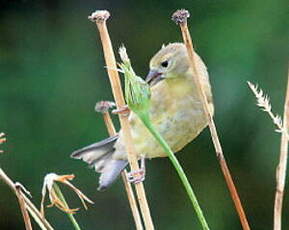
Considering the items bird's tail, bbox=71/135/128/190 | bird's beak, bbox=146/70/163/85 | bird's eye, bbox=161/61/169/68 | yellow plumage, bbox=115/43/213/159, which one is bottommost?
bird's tail, bbox=71/135/128/190

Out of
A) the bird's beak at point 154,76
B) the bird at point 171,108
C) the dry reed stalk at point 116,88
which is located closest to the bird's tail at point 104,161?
the bird at point 171,108

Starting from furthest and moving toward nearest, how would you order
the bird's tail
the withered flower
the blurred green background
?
the blurred green background → the bird's tail → the withered flower

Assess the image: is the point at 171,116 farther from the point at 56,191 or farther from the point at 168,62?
the point at 56,191

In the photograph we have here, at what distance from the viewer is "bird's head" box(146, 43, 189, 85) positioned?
4.64ft

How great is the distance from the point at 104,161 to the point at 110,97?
0.54m

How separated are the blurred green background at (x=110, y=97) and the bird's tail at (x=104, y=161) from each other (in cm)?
39

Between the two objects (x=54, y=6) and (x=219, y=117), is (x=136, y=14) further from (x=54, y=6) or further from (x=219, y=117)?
(x=219, y=117)

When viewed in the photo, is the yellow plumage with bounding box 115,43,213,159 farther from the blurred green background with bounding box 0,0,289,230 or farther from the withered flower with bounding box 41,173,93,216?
the withered flower with bounding box 41,173,93,216

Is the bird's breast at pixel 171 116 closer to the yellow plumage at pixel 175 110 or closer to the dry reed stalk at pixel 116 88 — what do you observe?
the yellow plumage at pixel 175 110

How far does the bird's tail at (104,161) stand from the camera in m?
1.50

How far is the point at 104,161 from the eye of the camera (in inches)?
63.4

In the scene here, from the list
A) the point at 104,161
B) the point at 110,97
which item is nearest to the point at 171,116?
the point at 104,161

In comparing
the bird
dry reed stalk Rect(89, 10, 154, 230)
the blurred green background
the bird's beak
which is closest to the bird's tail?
the bird

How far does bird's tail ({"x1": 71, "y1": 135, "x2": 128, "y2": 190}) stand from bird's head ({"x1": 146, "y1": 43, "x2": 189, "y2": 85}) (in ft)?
0.49
